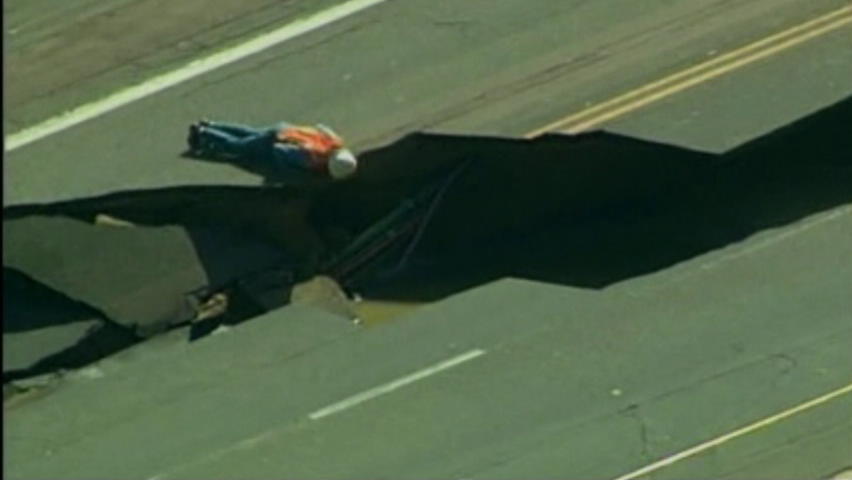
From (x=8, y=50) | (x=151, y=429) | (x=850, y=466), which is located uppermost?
(x=8, y=50)

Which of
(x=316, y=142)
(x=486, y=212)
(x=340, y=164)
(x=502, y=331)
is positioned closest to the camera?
(x=502, y=331)

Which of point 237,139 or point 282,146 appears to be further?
point 237,139

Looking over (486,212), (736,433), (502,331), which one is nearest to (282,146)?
(486,212)

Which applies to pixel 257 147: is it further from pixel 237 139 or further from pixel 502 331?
pixel 502 331

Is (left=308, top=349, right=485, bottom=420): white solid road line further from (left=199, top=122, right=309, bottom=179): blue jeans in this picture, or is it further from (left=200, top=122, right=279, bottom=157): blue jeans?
(left=200, top=122, right=279, bottom=157): blue jeans

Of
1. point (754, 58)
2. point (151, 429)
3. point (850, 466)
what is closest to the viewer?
point (850, 466)

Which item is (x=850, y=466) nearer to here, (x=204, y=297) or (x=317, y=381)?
(x=317, y=381)

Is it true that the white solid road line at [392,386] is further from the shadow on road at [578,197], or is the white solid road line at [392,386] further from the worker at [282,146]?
the worker at [282,146]

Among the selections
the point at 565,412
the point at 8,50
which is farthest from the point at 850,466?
the point at 8,50
